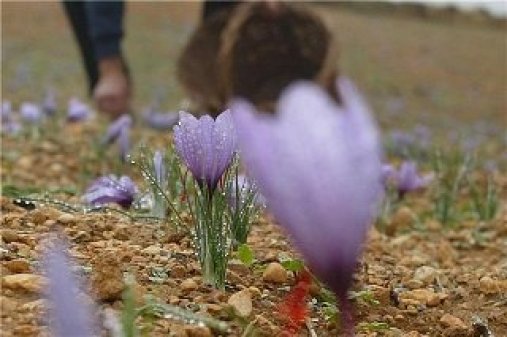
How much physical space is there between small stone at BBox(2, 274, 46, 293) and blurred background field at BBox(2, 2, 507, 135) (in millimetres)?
5732

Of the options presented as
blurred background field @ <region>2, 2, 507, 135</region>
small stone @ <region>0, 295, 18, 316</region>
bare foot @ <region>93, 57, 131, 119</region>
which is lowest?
small stone @ <region>0, 295, 18, 316</region>

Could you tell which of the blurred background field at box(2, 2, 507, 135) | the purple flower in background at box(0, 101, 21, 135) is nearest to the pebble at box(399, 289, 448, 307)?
the purple flower in background at box(0, 101, 21, 135)

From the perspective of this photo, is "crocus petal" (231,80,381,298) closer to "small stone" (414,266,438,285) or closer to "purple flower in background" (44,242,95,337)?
"purple flower in background" (44,242,95,337)

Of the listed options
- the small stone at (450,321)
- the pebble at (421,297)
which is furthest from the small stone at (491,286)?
the small stone at (450,321)

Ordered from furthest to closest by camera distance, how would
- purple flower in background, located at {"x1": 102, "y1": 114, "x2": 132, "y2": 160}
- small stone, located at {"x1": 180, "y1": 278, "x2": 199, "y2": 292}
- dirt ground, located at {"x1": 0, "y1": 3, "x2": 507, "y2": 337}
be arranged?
purple flower in background, located at {"x1": 102, "y1": 114, "x2": 132, "y2": 160} → small stone, located at {"x1": 180, "y1": 278, "x2": 199, "y2": 292} → dirt ground, located at {"x1": 0, "y1": 3, "x2": 507, "y2": 337}

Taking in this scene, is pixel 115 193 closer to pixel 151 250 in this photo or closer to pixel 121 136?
pixel 151 250

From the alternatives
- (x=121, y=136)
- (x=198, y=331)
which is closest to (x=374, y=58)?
(x=121, y=136)

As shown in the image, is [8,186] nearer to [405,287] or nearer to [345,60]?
[405,287]

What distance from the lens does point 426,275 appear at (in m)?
1.89

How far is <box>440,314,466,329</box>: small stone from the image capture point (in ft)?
5.09

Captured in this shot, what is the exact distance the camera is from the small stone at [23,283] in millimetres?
1328

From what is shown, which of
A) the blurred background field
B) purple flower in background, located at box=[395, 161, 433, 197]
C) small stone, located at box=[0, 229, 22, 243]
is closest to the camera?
small stone, located at box=[0, 229, 22, 243]

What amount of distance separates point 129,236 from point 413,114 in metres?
8.06

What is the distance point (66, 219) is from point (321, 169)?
0.93 meters
